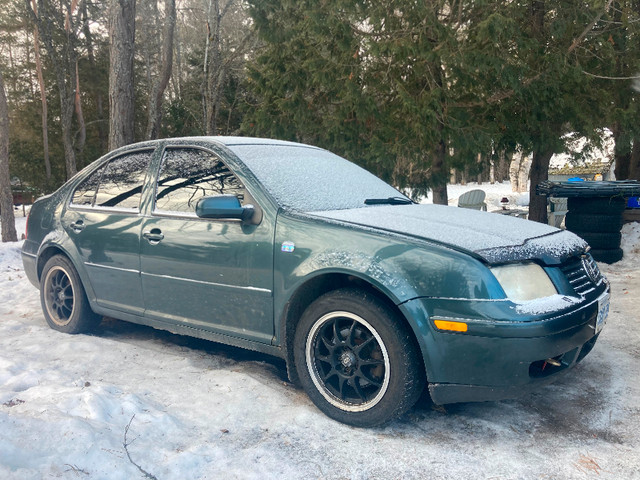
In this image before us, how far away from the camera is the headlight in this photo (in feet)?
8.93

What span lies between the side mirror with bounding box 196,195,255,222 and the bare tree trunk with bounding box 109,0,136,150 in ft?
23.2

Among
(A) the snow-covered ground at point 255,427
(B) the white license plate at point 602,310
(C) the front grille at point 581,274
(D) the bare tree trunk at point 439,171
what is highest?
(D) the bare tree trunk at point 439,171

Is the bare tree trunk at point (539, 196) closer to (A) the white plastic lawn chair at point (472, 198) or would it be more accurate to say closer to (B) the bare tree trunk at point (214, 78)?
(A) the white plastic lawn chair at point (472, 198)

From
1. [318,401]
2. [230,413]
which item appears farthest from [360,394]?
[230,413]

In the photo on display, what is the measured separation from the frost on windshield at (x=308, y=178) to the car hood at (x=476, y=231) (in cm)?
21

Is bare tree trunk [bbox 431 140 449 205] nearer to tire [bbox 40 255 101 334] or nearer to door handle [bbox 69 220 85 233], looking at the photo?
door handle [bbox 69 220 85 233]

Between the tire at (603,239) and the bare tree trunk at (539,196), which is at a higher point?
the bare tree trunk at (539,196)

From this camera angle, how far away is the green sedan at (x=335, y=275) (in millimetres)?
2682

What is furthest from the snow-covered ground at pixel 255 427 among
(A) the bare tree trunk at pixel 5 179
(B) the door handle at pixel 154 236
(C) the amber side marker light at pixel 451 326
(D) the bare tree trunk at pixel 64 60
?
(D) the bare tree trunk at pixel 64 60

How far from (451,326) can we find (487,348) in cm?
20

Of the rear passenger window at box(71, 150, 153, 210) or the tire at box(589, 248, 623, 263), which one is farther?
the tire at box(589, 248, 623, 263)

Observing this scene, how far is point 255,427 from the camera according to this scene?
294 cm

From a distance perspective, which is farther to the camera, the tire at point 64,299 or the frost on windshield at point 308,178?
the tire at point 64,299

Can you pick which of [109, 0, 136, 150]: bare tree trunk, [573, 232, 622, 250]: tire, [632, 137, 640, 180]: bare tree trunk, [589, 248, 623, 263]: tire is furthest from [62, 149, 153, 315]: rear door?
[632, 137, 640, 180]: bare tree trunk
